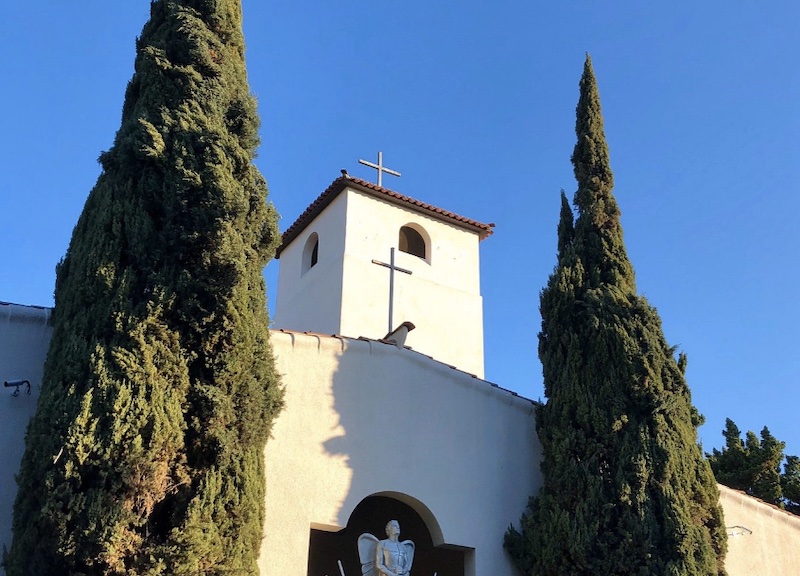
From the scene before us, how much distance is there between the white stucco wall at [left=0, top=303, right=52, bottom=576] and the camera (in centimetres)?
948

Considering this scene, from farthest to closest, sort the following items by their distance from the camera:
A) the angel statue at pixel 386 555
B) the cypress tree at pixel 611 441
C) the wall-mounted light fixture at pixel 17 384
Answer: the cypress tree at pixel 611 441
the angel statue at pixel 386 555
the wall-mounted light fixture at pixel 17 384

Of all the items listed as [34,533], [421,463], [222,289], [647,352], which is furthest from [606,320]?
[34,533]

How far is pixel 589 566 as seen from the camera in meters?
11.1

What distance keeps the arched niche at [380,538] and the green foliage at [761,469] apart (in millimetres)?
10408

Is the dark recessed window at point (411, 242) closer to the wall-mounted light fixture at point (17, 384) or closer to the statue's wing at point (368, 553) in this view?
the statue's wing at point (368, 553)

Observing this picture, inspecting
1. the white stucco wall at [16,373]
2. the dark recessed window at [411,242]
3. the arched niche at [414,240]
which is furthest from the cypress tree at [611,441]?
the white stucco wall at [16,373]

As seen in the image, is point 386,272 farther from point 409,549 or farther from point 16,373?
point 16,373

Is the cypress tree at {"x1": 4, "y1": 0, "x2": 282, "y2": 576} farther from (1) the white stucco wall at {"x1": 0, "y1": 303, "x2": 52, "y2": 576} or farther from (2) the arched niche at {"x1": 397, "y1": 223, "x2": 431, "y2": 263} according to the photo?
(2) the arched niche at {"x1": 397, "y1": 223, "x2": 431, "y2": 263}

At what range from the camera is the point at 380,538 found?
12.4 meters

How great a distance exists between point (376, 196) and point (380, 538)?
814 centimetres

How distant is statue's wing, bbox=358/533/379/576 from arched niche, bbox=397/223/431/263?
8.69 metres

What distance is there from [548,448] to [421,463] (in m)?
1.82

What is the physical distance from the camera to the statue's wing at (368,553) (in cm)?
1088

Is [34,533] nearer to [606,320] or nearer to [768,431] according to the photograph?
[606,320]
